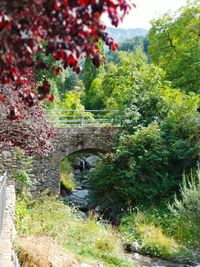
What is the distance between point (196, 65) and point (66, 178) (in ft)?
26.9

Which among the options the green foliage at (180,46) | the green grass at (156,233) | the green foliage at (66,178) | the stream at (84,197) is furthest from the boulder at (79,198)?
the green foliage at (180,46)

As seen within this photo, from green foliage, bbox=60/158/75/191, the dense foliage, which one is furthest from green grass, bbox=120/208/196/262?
Result: green foliage, bbox=60/158/75/191

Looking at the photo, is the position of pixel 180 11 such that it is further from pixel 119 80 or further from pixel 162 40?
pixel 119 80

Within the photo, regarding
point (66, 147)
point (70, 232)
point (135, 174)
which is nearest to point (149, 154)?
point (135, 174)

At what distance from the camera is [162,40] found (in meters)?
23.9

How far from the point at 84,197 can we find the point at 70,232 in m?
8.31

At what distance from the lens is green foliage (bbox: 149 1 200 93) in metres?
20.4

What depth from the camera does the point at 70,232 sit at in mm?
9859

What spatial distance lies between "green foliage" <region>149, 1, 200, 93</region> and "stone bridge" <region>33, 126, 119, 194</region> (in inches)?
219

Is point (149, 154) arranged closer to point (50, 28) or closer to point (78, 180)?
point (78, 180)

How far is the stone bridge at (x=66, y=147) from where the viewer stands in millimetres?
15461

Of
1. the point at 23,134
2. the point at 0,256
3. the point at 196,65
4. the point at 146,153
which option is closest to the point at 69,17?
the point at 0,256

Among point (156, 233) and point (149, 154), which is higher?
point (149, 154)

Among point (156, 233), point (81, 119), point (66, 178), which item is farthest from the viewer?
point (66, 178)
